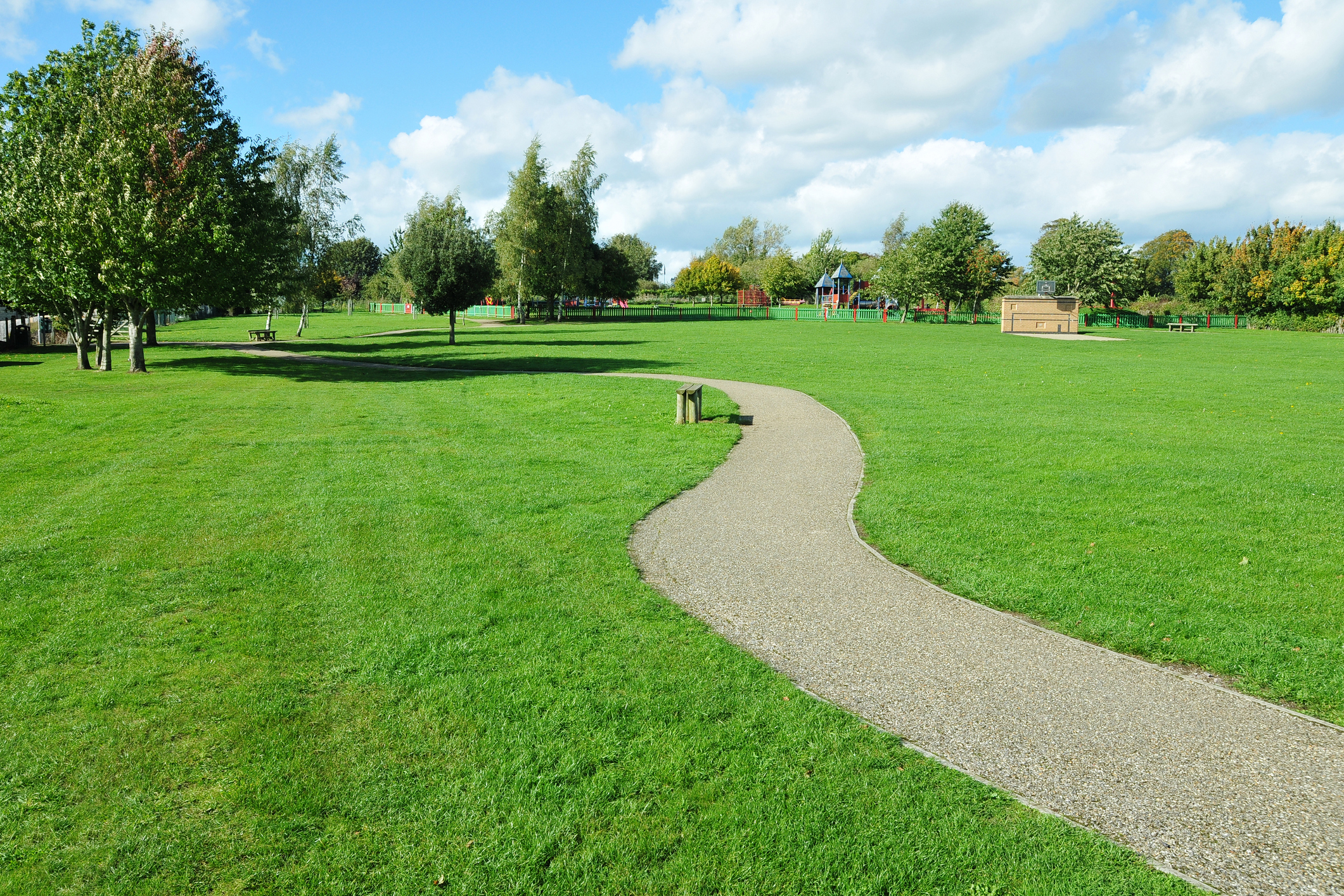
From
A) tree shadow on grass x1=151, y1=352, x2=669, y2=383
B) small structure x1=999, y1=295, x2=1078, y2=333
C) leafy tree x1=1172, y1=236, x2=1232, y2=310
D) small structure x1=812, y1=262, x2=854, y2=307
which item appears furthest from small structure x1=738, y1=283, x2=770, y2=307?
tree shadow on grass x1=151, y1=352, x2=669, y2=383

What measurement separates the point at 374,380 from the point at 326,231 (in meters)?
26.6

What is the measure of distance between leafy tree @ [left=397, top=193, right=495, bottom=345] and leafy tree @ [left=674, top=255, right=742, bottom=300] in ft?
241

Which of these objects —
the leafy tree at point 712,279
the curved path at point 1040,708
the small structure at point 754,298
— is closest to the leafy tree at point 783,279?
the small structure at point 754,298

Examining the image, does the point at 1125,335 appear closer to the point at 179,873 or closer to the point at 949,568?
the point at 949,568

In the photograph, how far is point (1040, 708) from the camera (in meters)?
4.68

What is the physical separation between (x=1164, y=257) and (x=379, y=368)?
406ft

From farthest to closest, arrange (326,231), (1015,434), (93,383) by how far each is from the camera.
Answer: (326,231) < (93,383) < (1015,434)

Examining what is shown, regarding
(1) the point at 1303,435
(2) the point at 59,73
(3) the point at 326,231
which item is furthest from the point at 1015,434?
(3) the point at 326,231

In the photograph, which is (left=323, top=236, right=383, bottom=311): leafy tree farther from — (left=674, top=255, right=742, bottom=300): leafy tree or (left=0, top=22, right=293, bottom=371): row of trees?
(left=0, top=22, right=293, bottom=371): row of trees

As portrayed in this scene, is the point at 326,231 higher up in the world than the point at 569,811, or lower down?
higher up

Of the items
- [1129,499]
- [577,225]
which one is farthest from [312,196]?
[1129,499]

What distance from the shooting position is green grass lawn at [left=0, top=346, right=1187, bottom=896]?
3406 mm

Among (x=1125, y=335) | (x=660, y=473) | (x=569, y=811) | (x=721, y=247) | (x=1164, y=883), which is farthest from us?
(x=721, y=247)

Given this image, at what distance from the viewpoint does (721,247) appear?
147 meters
